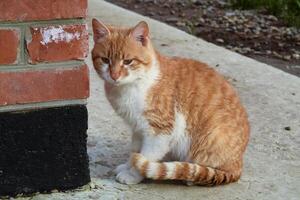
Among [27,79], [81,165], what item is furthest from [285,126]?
[27,79]

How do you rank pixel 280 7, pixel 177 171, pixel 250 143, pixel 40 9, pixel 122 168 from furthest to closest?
1. pixel 280 7
2. pixel 250 143
3. pixel 122 168
4. pixel 177 171
5. pixel 40 9

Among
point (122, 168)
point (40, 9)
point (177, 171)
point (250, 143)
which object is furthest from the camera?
point (250, 143)

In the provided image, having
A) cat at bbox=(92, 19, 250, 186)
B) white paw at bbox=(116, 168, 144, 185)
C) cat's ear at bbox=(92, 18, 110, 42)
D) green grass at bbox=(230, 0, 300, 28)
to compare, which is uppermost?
cat's ear at bbox=(92, 18, 110, 42)

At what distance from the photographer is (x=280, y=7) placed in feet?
27.1

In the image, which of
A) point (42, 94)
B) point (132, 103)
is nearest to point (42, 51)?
point (42, 94)

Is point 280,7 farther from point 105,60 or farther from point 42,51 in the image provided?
point 42,51

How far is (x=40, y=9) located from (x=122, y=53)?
0.53 metres

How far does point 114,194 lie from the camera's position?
2812mm

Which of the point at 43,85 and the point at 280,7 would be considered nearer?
the point at 43,85

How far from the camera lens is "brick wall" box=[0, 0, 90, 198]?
2477 millimetres

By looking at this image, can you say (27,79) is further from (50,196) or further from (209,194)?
(209,194)

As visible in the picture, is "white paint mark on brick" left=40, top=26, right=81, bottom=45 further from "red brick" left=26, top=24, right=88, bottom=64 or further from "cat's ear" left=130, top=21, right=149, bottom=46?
"cat's ear" left=130, top=21, right=149, bottom=46

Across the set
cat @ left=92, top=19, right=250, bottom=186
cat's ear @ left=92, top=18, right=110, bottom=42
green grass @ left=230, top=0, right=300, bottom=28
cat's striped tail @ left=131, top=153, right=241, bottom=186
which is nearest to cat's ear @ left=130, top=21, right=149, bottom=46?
cat @ left=92, top=19, right=250, bottom=186

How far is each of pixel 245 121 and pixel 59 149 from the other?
0.91 meters
